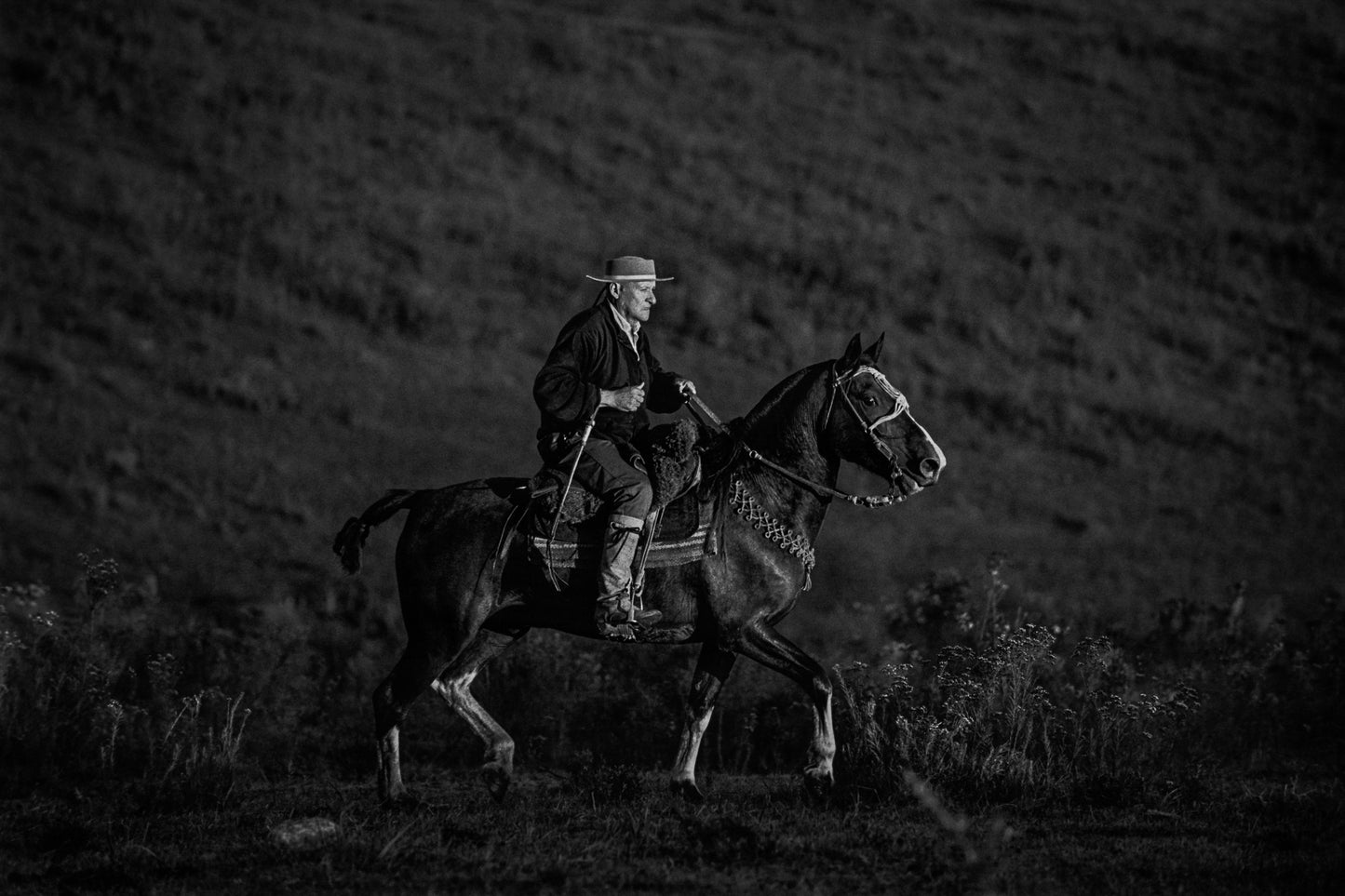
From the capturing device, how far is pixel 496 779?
9844 millimetres

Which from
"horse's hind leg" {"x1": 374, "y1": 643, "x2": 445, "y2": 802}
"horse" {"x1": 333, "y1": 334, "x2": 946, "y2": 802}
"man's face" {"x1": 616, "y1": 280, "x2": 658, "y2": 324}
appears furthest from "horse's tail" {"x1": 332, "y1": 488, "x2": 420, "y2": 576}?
"man's face" {"x1": 616, "y1": 280, "x2": 658, "y2": 324}

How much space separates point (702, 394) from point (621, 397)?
56.1ft

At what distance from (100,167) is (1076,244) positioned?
66.6 ft

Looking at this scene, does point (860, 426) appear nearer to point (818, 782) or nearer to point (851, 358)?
point (851, 358)

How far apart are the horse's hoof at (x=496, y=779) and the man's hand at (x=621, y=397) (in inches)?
88.8

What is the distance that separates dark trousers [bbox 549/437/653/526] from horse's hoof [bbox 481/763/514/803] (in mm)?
1706

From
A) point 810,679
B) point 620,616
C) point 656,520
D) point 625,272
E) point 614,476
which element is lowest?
point 810,679

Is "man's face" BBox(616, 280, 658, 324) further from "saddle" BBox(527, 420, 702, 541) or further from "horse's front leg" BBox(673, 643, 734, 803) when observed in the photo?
"horse's front leg" BBox(673, 643, 734, 803)

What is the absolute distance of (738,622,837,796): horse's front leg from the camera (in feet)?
31.2

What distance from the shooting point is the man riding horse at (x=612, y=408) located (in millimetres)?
9516

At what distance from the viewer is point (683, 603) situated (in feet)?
31.9

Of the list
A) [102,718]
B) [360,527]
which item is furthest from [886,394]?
[102,718]

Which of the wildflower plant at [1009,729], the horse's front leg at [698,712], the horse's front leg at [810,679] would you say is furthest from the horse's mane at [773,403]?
the wildflower plant at [1009,729]

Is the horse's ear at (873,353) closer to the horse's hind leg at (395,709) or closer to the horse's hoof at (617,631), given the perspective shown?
the horse's hoof at (617,631)
